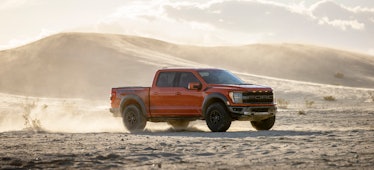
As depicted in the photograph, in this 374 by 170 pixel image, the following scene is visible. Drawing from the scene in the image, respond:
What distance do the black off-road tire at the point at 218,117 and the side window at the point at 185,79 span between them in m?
1.10

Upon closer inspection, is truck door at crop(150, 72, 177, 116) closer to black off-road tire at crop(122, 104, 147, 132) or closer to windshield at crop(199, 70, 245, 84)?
black off-road tire at crop(122, 104, 147, 132)

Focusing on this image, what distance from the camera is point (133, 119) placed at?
19.4 meters

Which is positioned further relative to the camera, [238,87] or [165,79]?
[165,79]

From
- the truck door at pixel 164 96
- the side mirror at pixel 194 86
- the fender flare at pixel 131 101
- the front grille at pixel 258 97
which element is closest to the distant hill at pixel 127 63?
the fender flare at pixel 131 101

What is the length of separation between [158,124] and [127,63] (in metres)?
33.6

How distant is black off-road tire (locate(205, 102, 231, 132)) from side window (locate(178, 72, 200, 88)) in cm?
110

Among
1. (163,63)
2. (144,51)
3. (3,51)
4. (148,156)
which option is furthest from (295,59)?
(148,156)

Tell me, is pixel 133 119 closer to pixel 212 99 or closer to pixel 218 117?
pixel 212 99

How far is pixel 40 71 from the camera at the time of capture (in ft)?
183

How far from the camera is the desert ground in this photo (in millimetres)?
11742

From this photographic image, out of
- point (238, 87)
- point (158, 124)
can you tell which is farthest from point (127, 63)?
point (238, 87)

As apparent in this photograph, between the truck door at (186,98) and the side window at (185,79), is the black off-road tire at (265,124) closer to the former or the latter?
the truck door at (186,98)

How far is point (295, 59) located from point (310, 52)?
5.20 meters

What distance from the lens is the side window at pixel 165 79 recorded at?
1858 cm
